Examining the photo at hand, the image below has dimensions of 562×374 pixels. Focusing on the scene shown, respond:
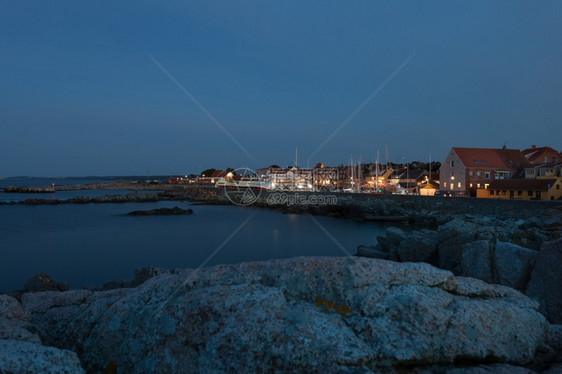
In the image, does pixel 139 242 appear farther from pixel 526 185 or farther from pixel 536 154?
pixel 536 154

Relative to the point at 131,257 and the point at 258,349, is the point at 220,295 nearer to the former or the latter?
the point at 258,349

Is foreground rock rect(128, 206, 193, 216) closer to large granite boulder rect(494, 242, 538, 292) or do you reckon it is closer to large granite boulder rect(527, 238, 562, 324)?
large granite boulder rect(494, 242, 538, 292)

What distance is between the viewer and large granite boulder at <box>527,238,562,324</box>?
720cm

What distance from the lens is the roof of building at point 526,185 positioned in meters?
42.5

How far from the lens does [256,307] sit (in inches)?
145

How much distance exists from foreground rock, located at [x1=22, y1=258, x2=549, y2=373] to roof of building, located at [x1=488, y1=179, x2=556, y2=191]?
4833 cm

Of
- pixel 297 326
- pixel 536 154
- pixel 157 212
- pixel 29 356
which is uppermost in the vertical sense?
pixel 536 154

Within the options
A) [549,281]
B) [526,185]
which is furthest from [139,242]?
[526,185]

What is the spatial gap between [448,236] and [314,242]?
18946mm

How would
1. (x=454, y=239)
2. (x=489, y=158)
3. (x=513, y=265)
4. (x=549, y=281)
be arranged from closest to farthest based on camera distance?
(x=549, y=281) < (x=513, y=265) < (x=454, y=239) < (x=489, y=158)

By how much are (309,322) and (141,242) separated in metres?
35.3

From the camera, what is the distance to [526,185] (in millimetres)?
45156

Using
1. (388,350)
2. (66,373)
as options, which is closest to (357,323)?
(388,350)

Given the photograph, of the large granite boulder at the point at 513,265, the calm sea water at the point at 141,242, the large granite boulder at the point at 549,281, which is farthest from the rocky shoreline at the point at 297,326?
the calm sea water at the point at 141,242
